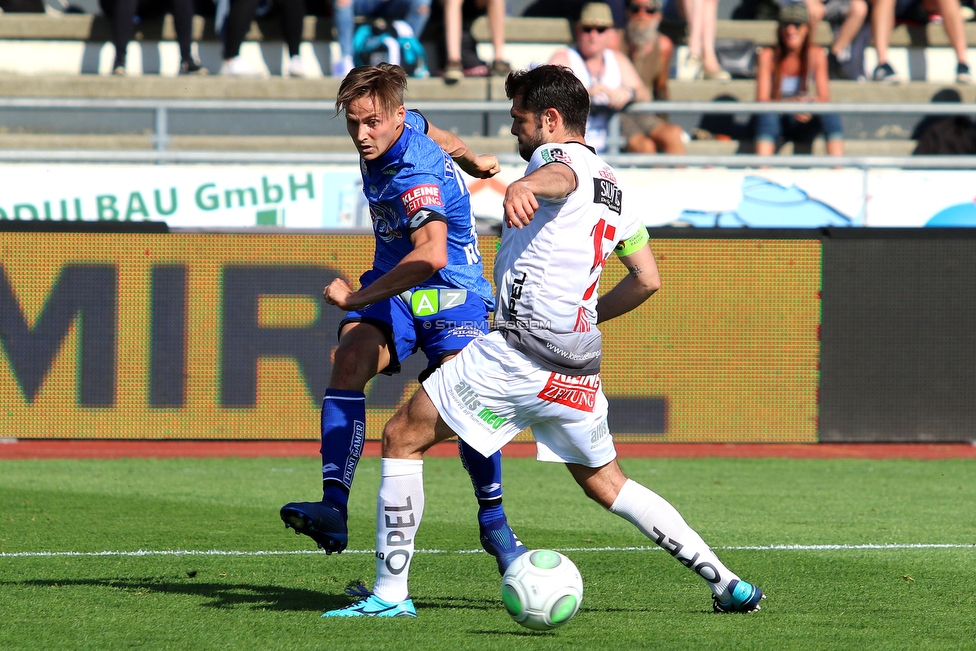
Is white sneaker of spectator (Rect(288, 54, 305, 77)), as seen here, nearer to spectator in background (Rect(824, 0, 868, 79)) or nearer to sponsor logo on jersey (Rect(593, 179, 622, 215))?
spectator in background (Rect(824, 0, 868, 79))

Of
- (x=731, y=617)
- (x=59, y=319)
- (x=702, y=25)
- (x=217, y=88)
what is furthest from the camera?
(x=702, y=25)

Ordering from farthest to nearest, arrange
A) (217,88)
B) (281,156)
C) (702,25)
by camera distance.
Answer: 1. (702,25)
2. (217,88)
3. (281,156)

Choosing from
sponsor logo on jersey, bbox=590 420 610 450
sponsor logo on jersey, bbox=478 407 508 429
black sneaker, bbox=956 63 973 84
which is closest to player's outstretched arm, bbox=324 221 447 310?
sponsor logo on jersey, bbox=478 407 508 429

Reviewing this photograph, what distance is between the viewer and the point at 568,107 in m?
4.30

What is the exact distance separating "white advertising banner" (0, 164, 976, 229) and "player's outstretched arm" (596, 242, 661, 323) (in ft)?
18.9

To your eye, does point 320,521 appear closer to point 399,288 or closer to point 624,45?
point 399,288

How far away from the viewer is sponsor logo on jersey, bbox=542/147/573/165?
419 centimetres

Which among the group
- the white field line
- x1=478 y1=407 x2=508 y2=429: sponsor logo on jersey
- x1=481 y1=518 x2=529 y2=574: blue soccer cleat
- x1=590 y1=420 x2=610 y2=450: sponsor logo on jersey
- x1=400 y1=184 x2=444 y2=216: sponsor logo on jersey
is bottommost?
the white field line

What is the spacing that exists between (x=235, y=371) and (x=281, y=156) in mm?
2304

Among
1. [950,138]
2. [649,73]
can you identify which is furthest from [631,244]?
[950,138]

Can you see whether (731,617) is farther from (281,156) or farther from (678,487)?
(281,156)

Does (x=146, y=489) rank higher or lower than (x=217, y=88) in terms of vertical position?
lower

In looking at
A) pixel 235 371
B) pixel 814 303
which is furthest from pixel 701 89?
pixel 235 371

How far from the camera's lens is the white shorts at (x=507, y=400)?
433 centimetres
